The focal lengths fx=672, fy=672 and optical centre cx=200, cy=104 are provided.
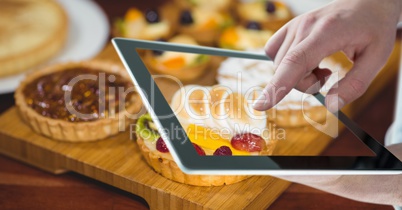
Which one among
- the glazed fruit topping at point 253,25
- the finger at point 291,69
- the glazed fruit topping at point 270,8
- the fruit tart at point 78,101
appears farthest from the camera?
the glazed fruit topping at point 270,8

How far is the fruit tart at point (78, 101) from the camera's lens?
1547mm

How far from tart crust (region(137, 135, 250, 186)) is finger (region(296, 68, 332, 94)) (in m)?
0.23

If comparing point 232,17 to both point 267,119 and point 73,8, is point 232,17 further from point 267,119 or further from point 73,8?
point 267,119

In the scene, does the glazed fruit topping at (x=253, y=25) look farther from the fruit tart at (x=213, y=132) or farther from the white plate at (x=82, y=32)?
the fruit tart at (x=213, y=132)

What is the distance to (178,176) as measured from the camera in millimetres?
1390

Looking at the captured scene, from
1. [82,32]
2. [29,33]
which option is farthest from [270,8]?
[29,33]

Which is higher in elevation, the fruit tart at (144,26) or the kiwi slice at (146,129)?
the fruit tart at (144,26)

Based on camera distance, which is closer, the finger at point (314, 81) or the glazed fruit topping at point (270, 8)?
the finger at point (314, 81)

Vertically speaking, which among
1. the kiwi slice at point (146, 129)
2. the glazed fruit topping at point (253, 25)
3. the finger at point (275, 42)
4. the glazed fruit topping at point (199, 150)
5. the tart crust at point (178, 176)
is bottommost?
the tart crust at point (178, 176)

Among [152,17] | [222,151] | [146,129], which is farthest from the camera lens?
[152,17]

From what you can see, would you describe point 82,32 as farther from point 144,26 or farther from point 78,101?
point 78,101

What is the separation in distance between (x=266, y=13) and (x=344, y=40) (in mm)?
837

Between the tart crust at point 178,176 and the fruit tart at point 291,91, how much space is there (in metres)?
0.16

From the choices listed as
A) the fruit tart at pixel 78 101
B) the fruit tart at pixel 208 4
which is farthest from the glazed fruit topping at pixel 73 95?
the fruit tart at pixel 208 4
